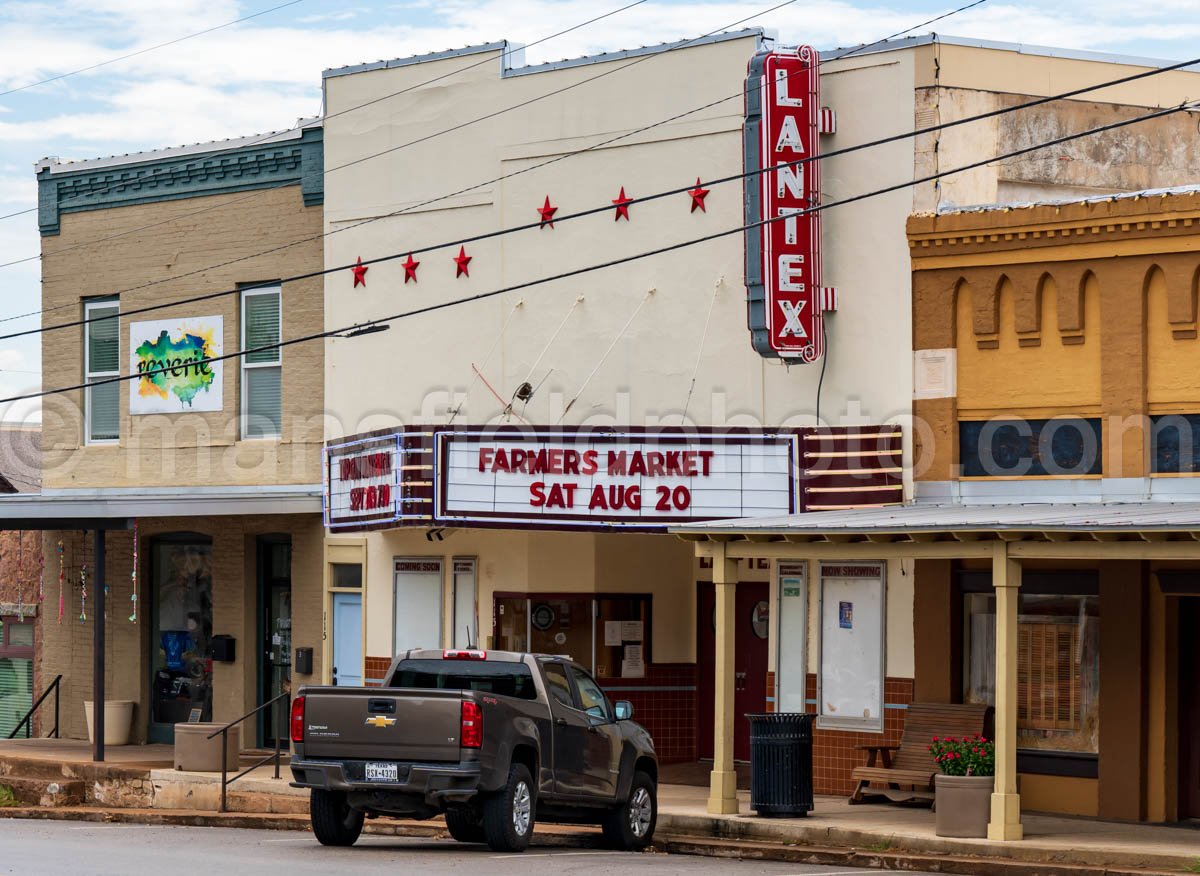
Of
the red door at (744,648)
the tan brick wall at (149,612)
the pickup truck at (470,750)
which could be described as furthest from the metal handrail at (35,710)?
the pickup truck at (470,750)

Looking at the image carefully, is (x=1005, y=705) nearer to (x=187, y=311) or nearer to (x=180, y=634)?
(x=180, y=634)

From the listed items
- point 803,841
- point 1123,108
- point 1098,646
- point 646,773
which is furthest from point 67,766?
point 1123,108

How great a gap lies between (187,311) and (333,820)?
12.3 m

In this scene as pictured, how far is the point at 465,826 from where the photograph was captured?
57.3 ft

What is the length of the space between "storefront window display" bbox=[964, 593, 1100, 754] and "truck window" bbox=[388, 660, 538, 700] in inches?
231

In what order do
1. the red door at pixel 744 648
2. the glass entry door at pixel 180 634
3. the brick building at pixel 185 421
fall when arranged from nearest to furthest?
the red door at pixel 744 648, the brick building at pixel 185 421, the glass entry door at pixel 180 634

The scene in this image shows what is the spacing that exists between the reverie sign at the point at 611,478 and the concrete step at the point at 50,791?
6897 millimetres

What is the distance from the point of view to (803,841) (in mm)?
17875

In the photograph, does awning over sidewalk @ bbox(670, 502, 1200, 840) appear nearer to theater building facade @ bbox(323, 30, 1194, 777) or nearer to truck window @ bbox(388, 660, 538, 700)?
theater building facade @ bbox(323, 30, 1194, 777)

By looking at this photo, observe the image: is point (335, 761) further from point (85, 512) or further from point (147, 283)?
point (147, 283)

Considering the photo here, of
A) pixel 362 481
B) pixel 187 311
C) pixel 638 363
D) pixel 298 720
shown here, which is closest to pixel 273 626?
pixel 362 481

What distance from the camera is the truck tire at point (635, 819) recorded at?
706 inches

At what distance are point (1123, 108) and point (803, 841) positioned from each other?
33.3 feet

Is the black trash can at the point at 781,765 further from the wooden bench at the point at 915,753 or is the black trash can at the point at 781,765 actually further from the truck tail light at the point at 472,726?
the truck tail light at the point at 472,726
